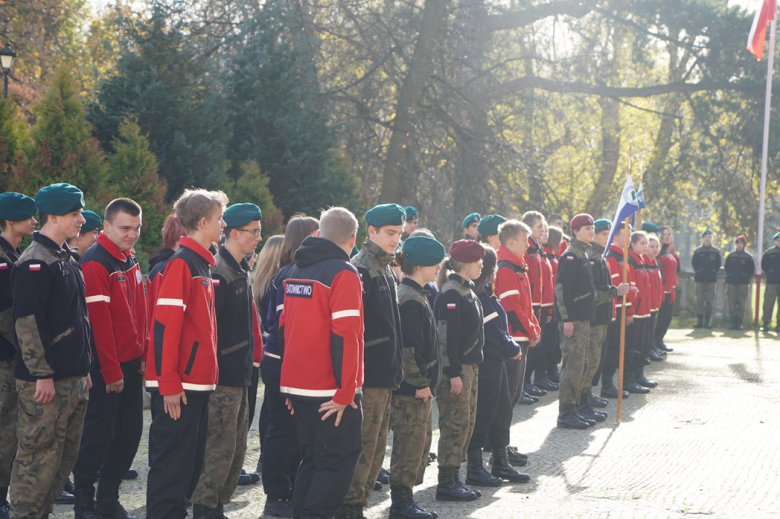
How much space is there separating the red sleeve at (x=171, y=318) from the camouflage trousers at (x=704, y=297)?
16331 mm

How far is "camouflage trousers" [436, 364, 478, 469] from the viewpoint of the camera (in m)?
5.62

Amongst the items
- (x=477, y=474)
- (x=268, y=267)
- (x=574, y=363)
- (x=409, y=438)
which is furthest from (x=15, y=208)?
(x=574, y=363)

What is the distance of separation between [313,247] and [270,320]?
1406 mm

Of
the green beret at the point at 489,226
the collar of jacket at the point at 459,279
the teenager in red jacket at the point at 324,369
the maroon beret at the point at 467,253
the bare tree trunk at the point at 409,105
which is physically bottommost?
the teenager in red jacket at the point at 324,369

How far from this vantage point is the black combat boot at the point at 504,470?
6.09 m

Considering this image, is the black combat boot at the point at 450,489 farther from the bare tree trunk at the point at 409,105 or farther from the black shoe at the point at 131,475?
the bare tree trunk at the point at 409,105

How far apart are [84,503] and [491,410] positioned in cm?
287

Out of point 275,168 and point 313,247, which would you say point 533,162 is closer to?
point 275,168

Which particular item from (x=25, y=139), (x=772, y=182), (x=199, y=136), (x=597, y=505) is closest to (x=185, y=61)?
(x=199, y=136)

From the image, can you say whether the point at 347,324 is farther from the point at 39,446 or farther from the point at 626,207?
the point at 626,207

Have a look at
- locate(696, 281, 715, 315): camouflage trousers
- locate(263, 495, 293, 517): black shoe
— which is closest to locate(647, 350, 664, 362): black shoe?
locate(696, 281, 715, 315): camouflage trousers

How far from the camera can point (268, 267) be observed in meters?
5.94

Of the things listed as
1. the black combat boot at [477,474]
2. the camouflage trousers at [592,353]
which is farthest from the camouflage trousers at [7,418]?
the camouflage trousers at [592,353]

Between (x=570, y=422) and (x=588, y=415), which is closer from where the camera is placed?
(x=570, y=422)
